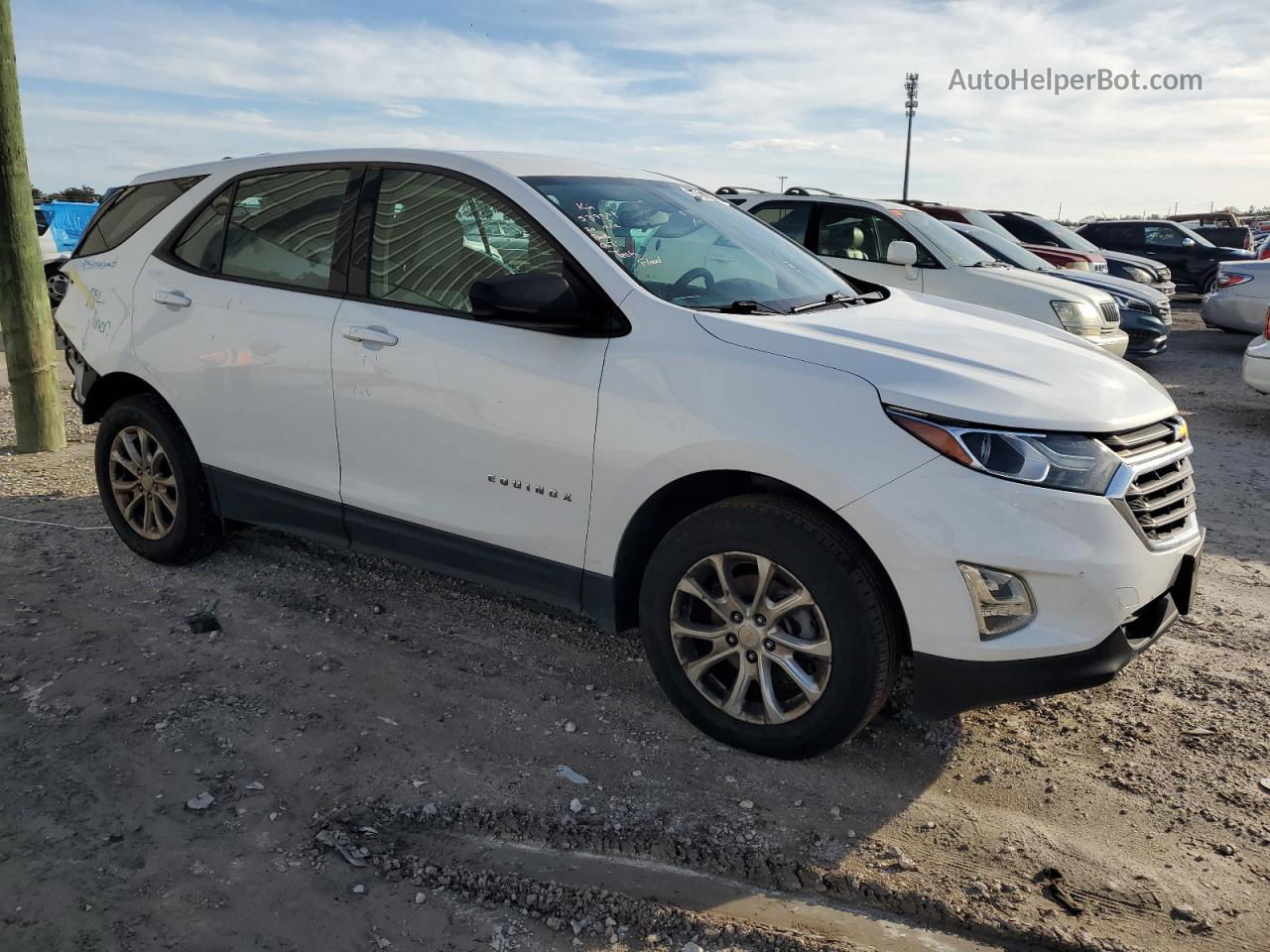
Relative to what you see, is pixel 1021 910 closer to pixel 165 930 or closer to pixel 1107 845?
pixel 1107 845

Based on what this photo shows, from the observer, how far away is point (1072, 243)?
1566 cm

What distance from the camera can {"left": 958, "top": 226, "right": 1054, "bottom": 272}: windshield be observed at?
1145 cm

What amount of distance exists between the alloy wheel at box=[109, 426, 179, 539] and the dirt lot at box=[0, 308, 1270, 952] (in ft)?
1.33

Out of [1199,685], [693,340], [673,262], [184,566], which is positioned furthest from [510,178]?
[1199,685]

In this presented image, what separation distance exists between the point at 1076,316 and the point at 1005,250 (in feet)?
8.47

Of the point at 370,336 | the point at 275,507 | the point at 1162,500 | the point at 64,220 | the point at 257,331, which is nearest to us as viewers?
the point at 1162,500

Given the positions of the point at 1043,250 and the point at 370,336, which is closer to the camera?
the point at 370,336

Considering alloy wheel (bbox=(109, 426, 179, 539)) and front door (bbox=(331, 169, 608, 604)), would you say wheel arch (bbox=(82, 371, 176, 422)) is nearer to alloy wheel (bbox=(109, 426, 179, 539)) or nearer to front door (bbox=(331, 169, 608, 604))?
alloy wheel (bbox=(109, 426, 179, 539))

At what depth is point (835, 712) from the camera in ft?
9.89

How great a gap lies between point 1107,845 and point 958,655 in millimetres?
704

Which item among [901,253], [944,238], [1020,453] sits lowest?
[1020,453]

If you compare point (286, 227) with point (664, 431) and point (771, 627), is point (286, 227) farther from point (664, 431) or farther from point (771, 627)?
point (771, 627)

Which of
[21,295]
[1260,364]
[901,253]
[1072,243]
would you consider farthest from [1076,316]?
[21,295]

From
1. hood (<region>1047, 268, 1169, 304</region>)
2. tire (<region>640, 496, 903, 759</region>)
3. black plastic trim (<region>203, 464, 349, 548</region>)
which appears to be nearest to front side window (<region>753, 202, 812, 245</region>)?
hood (<region>1047, 268, 1169, 304</region>)
